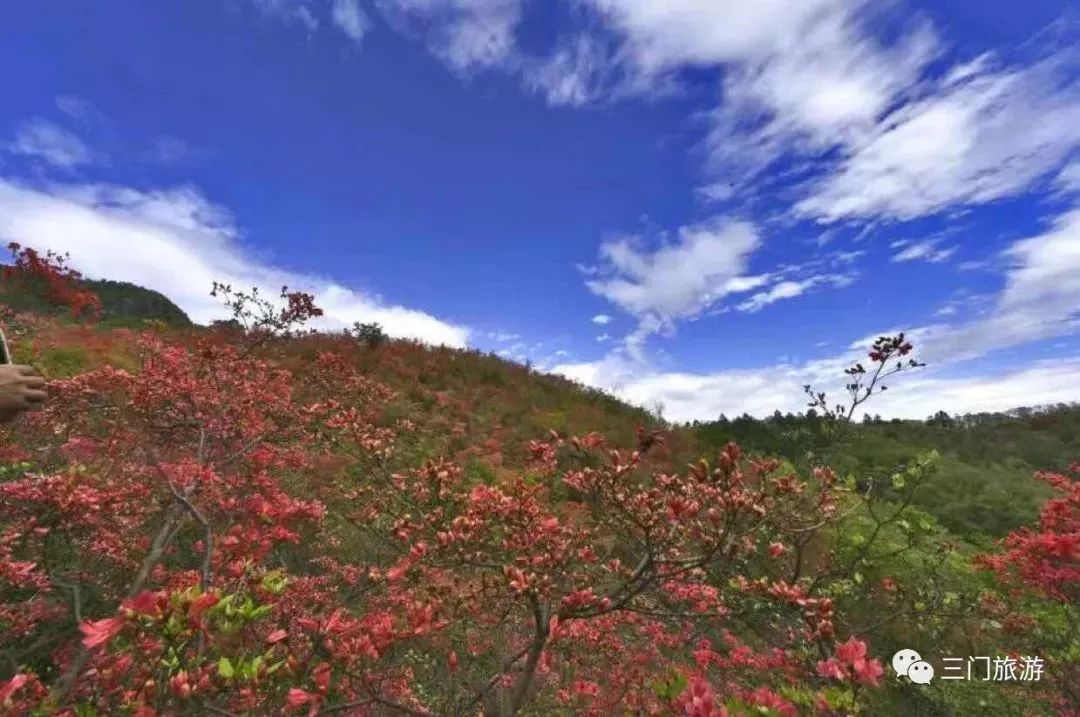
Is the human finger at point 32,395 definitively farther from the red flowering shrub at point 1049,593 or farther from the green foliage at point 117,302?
the green foliage at point 117,302

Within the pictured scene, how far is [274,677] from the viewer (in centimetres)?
245

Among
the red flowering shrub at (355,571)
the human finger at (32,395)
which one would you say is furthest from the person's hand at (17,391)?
the red flowering shrub at (355,571)

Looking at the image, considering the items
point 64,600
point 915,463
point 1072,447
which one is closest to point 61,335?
point 64,600

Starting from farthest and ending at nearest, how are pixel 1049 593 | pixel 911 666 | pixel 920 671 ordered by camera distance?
pixel 1049 593
pixel 911 666
pixel 920 671

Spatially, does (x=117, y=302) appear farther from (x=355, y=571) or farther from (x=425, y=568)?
(x=425, y=568)

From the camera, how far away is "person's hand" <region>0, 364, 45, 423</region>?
213 cm

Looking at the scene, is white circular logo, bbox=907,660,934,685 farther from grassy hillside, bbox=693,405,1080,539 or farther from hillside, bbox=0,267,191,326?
hillside, bbox=0,267,191,326

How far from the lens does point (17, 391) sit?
2.15m

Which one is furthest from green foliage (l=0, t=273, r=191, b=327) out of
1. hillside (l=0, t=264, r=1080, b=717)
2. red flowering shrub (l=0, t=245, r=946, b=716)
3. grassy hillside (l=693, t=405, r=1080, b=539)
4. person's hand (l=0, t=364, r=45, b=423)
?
grassy hillside (l=693, t=405, r=1080, b=539)

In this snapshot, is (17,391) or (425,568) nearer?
(17,391)

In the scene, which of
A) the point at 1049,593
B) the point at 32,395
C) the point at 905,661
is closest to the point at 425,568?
the point at 32,395

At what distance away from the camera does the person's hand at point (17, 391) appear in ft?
6.98

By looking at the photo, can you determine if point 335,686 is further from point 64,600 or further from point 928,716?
point 928,716

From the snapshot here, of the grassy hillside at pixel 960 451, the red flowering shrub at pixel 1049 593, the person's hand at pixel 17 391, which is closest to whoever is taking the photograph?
the person's hand at pixel 17 391
